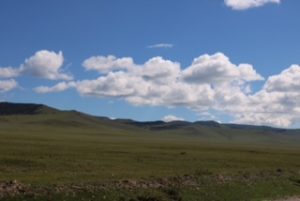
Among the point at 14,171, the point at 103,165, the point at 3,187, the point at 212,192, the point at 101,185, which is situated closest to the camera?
the point at 3,187

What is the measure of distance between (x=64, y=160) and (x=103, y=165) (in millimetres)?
3638

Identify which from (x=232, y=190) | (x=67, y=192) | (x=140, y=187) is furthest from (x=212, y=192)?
(x=67, y=192)

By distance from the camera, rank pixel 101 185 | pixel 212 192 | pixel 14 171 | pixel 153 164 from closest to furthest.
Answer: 1. pixel 101 185
2. pixel 212 192
3. pixel 14 171
4. pixel 153 164

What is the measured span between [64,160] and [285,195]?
61.6 ft

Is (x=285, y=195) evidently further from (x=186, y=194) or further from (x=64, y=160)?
(x=64, y=160)

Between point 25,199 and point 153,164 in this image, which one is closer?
point 25,199

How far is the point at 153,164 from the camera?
47.9 m

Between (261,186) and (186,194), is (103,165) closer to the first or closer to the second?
(261,186)

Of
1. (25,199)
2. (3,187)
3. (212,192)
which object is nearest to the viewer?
(25,199)

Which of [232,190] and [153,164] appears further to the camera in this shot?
[153,164]

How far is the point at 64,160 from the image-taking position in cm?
4559

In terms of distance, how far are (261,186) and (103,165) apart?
1355 centimetres

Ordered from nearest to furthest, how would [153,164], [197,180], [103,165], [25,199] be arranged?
1. [25,199]
2. [197,180]
3. [103,165]
4. [153,164]

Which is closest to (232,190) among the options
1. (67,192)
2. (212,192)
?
(212,192)
